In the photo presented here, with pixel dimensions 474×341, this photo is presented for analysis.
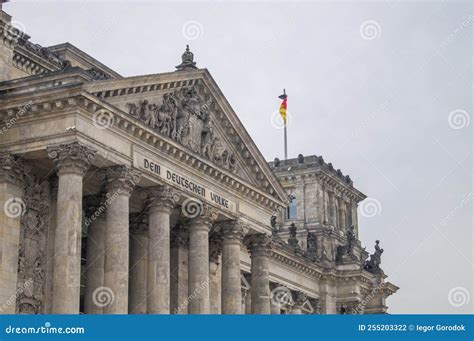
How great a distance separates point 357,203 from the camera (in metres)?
77.4

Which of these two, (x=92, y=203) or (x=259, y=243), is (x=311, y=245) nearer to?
(x=259, y=243)

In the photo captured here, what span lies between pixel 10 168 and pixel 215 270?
1570 centimetres

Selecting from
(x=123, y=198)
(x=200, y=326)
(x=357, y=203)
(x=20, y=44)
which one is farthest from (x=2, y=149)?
(x=357, y=203)

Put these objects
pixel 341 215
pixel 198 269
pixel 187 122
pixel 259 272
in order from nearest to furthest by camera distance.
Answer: pixel 187 122
pixel 198 269
pixel 259 272
pixel 341 215

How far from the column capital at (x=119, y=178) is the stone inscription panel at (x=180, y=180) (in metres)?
0.79

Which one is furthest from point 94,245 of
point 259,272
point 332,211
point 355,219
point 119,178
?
point 355,219

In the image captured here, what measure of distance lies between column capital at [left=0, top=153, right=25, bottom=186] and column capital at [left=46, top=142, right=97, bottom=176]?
1691 mm

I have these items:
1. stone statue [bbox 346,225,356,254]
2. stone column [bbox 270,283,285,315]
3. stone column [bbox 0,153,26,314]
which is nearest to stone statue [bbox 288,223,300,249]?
stone column [bbox 270,283,285,315]

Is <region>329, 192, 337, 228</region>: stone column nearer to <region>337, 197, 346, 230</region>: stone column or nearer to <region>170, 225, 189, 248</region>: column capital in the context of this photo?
<region>337, 197, 346, 230</region>: stone column

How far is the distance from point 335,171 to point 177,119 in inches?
1359

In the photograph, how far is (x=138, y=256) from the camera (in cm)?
4231

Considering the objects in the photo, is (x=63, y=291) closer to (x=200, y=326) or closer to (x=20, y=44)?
(x=200, y=326)

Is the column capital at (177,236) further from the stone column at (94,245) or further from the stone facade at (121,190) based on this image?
the stone column at (94,245)

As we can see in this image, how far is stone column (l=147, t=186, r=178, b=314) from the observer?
38.1 m
